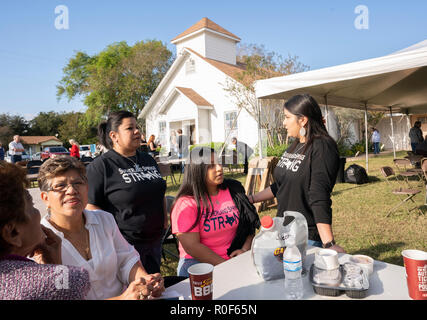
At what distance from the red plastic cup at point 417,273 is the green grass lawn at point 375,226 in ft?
8.85

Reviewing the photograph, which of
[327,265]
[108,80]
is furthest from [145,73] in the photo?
[327,265]

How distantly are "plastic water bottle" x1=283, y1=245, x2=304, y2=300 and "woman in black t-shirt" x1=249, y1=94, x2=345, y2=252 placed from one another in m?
0.50

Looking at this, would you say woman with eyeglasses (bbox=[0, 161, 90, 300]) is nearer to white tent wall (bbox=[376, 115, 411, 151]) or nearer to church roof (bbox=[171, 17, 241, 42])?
church roof (bbox=[171, 17, 241, 42])

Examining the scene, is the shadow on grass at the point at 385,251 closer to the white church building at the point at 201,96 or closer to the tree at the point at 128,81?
the white church building at the point at 201,96

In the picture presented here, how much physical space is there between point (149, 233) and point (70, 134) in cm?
5173

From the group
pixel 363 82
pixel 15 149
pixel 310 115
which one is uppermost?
pixel 363 82

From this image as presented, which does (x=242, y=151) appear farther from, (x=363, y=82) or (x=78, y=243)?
(x=78, y=243)

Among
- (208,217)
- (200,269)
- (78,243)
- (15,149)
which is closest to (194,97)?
(15,149)

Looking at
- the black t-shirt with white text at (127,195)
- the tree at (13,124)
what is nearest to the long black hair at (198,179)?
the black t-shirt with white text at (127,195)

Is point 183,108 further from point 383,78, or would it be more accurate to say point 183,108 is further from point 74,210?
point 74,210

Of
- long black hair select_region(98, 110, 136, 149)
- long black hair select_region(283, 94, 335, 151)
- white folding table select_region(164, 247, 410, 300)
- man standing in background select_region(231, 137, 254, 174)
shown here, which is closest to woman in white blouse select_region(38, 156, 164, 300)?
white folding table select_region(164, 247, 410, 300)

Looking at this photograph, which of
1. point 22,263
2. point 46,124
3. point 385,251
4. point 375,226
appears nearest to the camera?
point 22,263

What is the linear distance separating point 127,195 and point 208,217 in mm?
745

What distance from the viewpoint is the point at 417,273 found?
1.21 m
